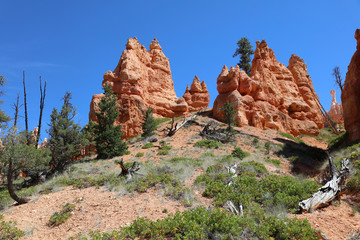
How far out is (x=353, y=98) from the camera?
18.6 m


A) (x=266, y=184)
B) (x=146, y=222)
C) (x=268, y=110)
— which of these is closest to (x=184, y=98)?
(x=268, y=110)

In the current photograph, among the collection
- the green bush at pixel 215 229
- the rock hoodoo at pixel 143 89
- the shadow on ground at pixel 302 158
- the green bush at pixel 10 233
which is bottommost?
the green bush at pixel 215 229

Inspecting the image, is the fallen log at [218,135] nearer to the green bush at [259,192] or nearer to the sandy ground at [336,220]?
the green bush at [259,192]

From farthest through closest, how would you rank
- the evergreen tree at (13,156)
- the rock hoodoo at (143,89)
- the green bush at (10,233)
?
the rock hoodoo at (143,89)
the evergreen tree at (13,156)
the green bush at (10,233)

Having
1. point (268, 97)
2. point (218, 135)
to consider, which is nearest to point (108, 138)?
point (218, 135)

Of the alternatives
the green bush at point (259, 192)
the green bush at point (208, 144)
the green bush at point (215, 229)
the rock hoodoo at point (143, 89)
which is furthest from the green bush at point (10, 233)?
the rock hoodoo at point (143, 89)

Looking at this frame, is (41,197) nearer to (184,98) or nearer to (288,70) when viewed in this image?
(184,98)

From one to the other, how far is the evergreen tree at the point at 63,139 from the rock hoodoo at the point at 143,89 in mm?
10535

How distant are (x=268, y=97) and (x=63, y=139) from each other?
27509 mm

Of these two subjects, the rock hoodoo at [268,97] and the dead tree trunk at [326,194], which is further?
the rock hoodoo at [268,97]

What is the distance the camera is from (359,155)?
11.5 m

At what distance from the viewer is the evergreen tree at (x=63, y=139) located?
17172 millimetres

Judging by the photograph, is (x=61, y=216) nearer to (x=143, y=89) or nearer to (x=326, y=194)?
(x=326, y=194)

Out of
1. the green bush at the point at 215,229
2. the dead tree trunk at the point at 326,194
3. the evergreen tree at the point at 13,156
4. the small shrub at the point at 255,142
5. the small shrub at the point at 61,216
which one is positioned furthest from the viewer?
the small shrub at the point at 255,142
